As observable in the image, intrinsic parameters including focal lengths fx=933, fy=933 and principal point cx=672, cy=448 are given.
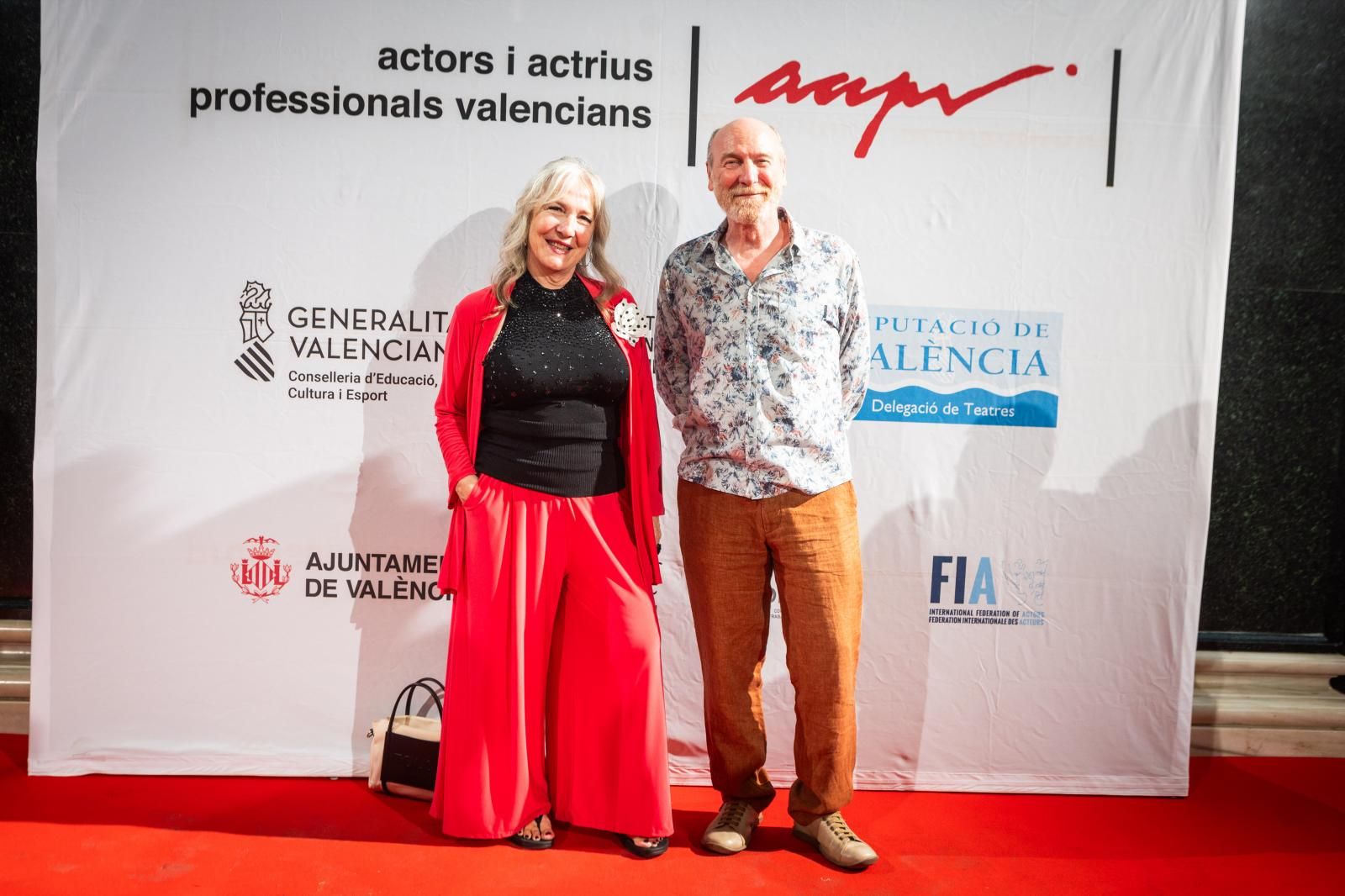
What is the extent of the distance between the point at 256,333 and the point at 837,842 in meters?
2.37

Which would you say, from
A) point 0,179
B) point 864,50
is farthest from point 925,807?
point 0,179

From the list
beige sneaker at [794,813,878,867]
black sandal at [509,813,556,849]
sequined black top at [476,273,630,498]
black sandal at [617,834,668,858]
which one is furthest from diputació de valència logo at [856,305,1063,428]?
black sandal at [509,813,556,849]

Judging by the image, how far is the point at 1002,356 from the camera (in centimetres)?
310

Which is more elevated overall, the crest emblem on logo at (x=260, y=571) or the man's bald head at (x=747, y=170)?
the man's bald head at (x=747, y=170)

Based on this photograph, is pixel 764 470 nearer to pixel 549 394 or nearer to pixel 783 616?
pixel 783 616

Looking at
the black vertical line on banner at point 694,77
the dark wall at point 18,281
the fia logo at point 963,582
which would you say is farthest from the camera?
the dark wall at point 18,281

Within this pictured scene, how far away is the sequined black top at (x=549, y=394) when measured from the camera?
97.2 inches

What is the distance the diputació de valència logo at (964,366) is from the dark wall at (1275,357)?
103cm

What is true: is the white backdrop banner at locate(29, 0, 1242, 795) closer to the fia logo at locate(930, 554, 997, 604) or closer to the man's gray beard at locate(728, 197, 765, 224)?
the fia logo at locate(930, 554, 997, 604)

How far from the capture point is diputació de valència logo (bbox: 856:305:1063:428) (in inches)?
121

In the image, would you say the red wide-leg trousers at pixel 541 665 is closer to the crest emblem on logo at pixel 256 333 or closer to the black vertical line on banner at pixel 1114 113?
the crest emblem on logo at pixel 256 333

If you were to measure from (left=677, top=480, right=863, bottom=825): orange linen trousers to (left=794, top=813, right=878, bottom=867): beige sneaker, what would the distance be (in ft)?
0.11

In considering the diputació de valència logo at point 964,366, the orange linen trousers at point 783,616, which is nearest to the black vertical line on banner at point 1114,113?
the diputació de valència logo at point 964,366

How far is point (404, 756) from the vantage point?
2881 mm
